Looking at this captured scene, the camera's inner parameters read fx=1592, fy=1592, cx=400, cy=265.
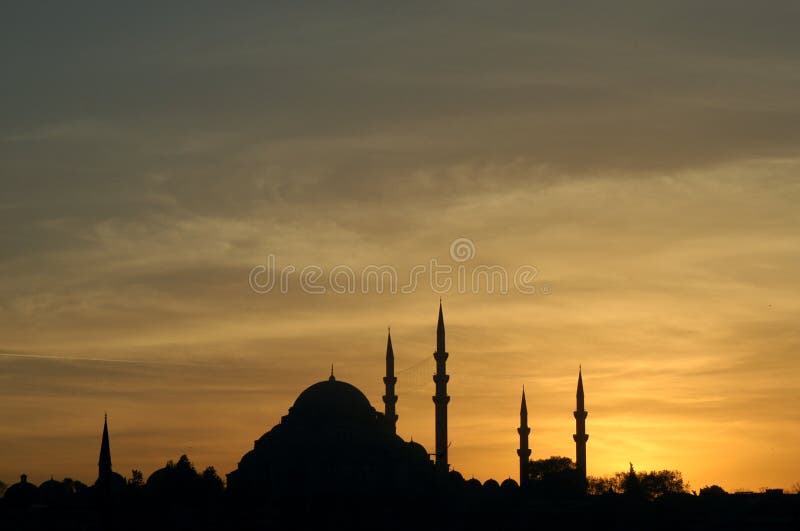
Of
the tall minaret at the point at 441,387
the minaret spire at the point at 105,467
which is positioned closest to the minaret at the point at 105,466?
the minaret spire at the point at 105,467

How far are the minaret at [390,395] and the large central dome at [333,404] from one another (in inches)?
47.6

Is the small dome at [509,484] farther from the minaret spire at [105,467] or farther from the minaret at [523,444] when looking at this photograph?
the minaret spire at [105,467]

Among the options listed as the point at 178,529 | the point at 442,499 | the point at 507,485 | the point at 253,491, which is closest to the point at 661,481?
the point at 507,485

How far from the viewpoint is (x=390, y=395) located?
11606 cm

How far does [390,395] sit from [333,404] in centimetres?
460

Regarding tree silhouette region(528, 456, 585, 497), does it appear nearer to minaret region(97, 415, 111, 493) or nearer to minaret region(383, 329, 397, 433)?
minaret region(383, 329, 397, 433)

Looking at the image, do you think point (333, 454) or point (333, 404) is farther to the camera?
point (333, 404)

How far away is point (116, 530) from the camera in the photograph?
92.4m

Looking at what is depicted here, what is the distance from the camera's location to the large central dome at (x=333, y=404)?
4599 inches

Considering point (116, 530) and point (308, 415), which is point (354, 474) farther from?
point (116, 530)

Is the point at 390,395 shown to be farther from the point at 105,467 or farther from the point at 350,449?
the point at 105,467

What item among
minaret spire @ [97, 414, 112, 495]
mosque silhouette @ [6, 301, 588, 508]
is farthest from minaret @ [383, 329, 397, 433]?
minaret spire @ [97, 414, 112, 495]

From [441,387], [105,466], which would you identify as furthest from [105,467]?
[441,387]

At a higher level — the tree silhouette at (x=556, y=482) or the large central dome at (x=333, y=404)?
the large central dome at (x=333, y=404)
